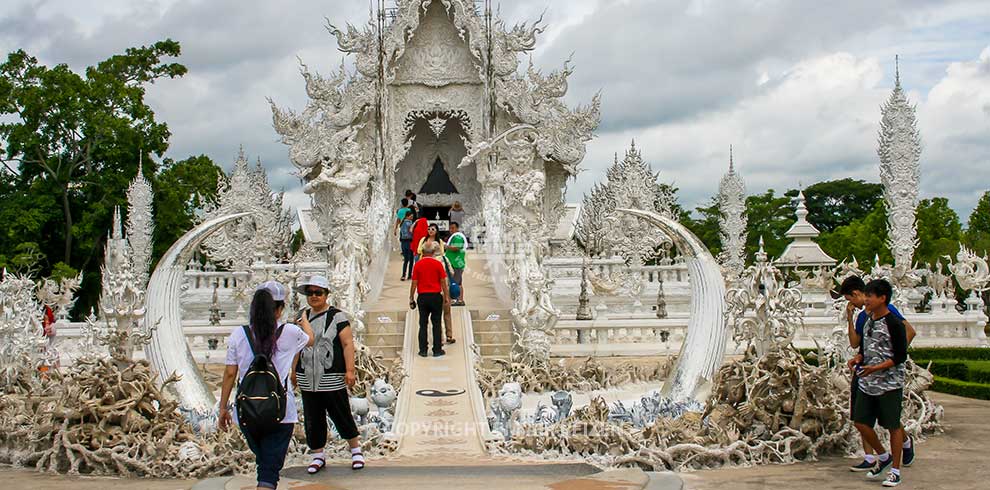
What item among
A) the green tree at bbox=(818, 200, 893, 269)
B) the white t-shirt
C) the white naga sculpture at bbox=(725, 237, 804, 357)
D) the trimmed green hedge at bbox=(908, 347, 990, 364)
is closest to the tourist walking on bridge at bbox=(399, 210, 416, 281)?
the trimmed green hedge at bbox=(908, 347, 990, 364)

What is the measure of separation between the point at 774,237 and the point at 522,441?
34252 millimetres

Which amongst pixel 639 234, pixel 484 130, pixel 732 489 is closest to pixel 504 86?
pixel 484 130

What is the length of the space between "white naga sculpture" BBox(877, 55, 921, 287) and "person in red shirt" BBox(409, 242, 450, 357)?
10.6 meters

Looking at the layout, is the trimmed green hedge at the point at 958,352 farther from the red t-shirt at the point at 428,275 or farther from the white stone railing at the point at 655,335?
the red t-shirt at the point at 428,275

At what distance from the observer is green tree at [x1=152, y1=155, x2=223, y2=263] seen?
2577 centimetres

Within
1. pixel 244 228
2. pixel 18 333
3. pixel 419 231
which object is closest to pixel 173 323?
pixel 18 333

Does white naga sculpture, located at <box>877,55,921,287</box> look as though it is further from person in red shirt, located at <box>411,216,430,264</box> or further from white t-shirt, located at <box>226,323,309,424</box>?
white t-shirt, located at <box>226,323,309,424</box>

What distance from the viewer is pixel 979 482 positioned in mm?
6039

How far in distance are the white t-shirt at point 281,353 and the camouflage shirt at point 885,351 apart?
336 cm

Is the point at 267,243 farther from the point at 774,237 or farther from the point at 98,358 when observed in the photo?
the point at 774,237

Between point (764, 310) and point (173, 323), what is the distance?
4.99m

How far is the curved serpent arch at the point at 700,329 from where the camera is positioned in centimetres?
867

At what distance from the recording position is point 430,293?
32.4 ft

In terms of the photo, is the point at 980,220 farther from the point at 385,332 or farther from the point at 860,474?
the point at 860,474
